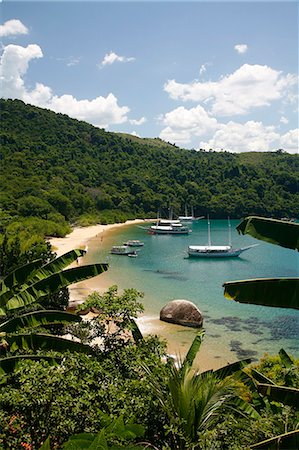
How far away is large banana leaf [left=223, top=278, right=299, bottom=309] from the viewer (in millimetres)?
4770

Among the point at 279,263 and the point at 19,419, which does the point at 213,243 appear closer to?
the point at 279,263

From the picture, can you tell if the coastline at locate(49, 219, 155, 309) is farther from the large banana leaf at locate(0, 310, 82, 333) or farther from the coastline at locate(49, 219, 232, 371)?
the large banana leaf at locate(0, 310, 82, 333)

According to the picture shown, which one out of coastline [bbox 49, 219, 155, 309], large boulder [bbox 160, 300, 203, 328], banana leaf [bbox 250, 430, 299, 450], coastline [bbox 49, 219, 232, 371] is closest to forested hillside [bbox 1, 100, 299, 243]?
coastline [bbox 49, 219, 155, 309]

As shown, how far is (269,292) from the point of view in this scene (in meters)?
4.89

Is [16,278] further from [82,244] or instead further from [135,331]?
[82,244]

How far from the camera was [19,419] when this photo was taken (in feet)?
19.3

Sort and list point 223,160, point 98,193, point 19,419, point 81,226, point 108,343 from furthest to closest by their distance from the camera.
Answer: point 223,160 → point 98,193 → point 81,226 → point 108,343 → point 19,419

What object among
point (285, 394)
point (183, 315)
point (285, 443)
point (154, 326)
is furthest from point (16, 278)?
point (183, 315)

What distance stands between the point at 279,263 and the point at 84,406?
4074 centimetres

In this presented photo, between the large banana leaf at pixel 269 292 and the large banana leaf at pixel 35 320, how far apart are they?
2.89 metres

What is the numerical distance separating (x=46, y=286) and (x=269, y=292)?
11.6 feet

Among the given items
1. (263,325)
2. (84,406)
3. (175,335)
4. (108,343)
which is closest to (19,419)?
(84,406)

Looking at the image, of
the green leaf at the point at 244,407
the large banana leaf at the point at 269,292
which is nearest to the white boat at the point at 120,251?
the green leaf at the point at 244,407

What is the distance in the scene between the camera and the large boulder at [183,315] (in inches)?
894
